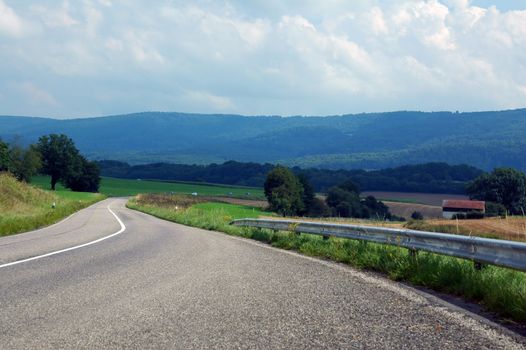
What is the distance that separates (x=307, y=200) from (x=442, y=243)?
3749 inches

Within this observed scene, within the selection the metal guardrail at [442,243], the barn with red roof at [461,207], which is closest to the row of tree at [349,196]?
the barn with red roof at [461,207]

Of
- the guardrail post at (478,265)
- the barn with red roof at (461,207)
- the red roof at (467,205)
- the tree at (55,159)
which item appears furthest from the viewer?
the tree at (55,159)

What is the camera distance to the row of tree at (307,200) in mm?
93625

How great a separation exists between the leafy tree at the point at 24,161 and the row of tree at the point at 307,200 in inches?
1669

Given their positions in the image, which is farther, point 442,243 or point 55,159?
point 55,159

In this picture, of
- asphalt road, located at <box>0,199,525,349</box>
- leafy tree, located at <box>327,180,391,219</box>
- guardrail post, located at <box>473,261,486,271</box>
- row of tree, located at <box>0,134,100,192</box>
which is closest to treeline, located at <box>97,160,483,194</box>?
leafy tree, located at <box>327,180,391,219</box>

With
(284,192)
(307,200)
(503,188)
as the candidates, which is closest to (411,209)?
(307,200)

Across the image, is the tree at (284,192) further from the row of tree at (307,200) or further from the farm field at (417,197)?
the farm field at (417,197)

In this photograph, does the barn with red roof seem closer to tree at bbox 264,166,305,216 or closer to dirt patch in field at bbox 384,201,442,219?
dirt patch in field at bbox 384,201,442,219

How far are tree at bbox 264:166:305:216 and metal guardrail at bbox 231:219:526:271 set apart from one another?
246 ft

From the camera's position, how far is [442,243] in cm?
1015

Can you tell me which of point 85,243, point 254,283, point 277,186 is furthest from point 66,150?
point 254,283

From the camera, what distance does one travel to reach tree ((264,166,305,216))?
9250 centimetres

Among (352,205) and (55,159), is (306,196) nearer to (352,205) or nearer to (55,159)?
(352,205)
